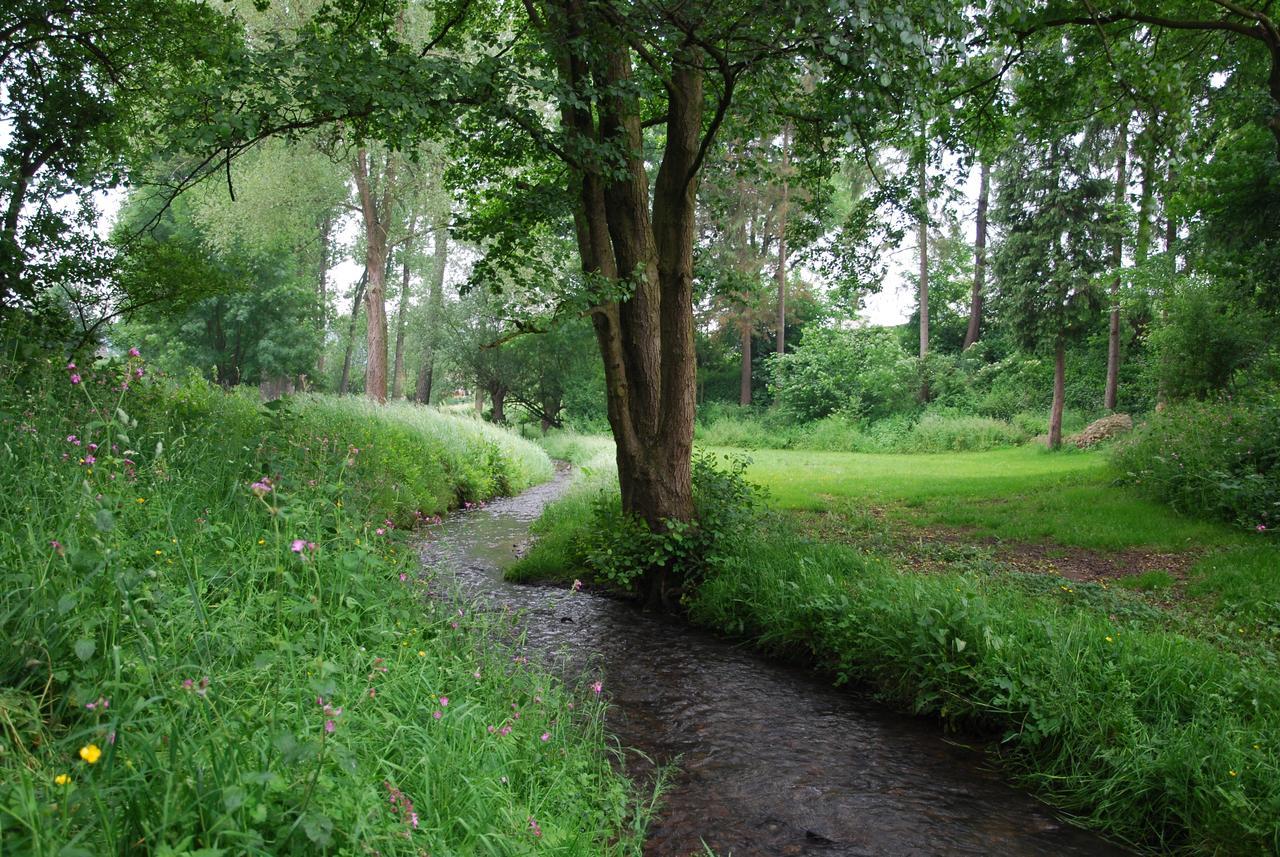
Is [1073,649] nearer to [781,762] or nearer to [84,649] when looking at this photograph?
[781,762]

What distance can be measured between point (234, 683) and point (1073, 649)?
15.2 ft

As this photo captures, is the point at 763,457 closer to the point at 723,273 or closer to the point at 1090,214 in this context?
the point at 1090,214

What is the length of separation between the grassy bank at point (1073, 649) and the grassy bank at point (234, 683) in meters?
2.18

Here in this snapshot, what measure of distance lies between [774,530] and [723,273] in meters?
3.05

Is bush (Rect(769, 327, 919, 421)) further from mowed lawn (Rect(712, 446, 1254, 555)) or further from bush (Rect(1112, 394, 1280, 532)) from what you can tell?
Answer: bush (Rect(1112, 394, 1280, 532))

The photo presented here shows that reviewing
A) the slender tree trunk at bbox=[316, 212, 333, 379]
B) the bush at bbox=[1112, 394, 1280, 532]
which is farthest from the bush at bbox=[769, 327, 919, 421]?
the slender tree trunk at bbox=[316, 212, 333, 379]

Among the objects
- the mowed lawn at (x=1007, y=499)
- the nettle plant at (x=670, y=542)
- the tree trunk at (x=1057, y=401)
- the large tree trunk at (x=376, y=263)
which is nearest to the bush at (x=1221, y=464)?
the mowed lawn at (x=1007, y=499)

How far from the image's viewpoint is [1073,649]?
456 cm

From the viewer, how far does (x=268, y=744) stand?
77.6 inches

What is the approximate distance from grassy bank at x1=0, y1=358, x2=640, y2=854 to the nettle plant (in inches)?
98.3

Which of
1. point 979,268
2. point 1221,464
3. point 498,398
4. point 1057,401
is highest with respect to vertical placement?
point 979,268

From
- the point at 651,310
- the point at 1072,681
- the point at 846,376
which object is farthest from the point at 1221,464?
the point at 846,376

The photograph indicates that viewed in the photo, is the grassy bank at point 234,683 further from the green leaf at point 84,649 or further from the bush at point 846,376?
the bush at point 846,376

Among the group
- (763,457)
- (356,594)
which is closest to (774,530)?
(356,594)
